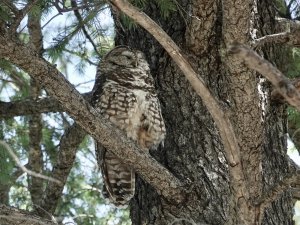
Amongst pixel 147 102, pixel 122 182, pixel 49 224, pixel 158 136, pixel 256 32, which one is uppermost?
pixel 256 32

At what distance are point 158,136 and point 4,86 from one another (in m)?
2.03

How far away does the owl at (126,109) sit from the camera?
10.8ft

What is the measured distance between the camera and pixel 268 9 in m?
3.25

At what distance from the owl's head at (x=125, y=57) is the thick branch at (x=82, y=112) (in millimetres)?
808

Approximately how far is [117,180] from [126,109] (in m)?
0.37

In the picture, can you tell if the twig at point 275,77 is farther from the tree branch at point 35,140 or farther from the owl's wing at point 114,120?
the tree branch at point 35,140

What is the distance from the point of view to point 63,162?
349cm

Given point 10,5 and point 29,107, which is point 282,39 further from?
point 29,107

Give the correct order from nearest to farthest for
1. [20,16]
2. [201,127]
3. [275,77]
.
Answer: [275,77], [20,16], [201,127]

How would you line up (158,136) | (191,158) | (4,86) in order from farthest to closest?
(4,86), (158,136), (191,158)

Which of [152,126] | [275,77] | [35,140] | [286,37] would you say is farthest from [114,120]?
[275,77]

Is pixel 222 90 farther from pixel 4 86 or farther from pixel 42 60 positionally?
pixel 4 86

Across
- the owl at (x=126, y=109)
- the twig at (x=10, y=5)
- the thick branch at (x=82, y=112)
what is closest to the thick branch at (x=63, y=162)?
the owl at (x=126, y=109)

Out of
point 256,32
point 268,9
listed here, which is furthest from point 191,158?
point 268,9
